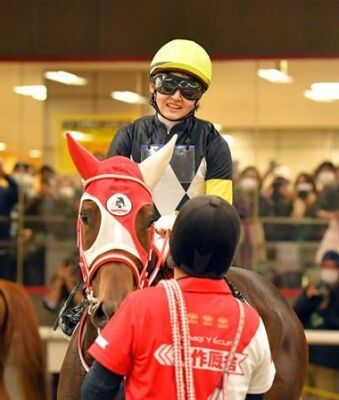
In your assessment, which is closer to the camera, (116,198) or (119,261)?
(119,261)

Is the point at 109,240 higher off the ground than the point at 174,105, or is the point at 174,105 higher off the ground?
the point at 174,105

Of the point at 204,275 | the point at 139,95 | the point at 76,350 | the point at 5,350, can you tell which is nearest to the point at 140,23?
the point at 139,95

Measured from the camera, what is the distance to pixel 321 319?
13.4 meters

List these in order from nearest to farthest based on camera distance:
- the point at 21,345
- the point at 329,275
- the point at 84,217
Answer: the point at 84,217, the point at 21,345, the point at 329,275

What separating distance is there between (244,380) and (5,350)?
20.3 ft

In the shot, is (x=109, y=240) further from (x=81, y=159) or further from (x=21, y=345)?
(x=21, y=345)

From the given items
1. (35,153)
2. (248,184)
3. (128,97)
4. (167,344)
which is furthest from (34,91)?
(167,344)

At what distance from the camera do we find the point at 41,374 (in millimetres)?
10461

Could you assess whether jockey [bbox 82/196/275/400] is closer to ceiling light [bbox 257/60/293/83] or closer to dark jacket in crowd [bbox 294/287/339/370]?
dark jacket in crowd [bbox 294/287/339/370]

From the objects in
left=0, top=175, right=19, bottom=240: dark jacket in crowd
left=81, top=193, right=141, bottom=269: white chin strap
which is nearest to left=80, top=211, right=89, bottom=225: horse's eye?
left=81, top=193, right=141, bottom=269: white chin strap

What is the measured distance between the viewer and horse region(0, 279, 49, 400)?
409 inches

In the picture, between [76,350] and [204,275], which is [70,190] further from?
[204,275]

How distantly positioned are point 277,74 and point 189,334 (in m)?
9.94

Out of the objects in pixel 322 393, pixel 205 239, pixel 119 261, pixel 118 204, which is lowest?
pixel 322 393
